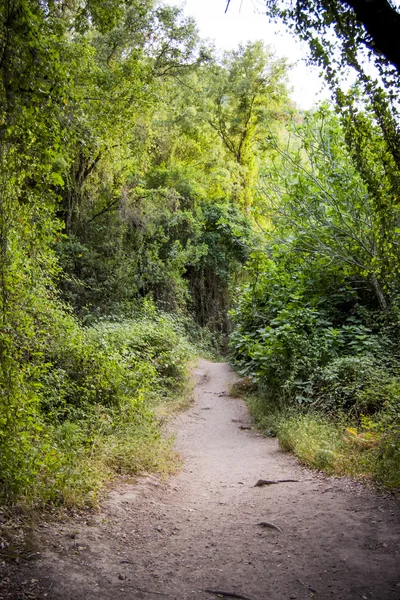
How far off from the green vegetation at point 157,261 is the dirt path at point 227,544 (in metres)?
0.43

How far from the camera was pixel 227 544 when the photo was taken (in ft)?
13.3

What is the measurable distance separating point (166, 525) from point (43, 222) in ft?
10.4

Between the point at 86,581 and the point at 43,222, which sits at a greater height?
the point at 43,222

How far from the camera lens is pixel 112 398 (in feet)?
22.9

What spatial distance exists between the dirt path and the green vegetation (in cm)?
43

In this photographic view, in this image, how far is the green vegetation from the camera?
392 cm

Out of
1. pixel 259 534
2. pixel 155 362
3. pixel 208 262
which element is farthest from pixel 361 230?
pixel 208 262

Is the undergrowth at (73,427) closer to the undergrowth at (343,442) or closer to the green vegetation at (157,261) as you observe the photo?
the green vegetation at (157,261)

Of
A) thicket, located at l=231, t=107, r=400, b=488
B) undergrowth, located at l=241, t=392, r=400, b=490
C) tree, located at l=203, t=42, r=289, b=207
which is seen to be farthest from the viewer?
tree, located at l=203, t=42, r=289, b=207

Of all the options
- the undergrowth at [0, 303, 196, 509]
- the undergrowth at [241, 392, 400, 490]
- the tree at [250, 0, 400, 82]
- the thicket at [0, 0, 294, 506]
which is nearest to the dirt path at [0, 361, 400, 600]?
the undergrowth at [241, 392, 400, 490]

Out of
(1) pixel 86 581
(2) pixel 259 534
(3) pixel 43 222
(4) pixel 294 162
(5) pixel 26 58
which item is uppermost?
(4) pixel 294 162

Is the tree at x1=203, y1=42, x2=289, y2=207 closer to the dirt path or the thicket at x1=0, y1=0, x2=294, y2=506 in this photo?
the thicket at x1=0, y1=0, x2=294, y2=506

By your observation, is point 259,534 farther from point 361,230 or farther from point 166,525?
point 361,230

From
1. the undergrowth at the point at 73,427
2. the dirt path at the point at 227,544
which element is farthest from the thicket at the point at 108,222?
the dirt path at the point at 227,544
